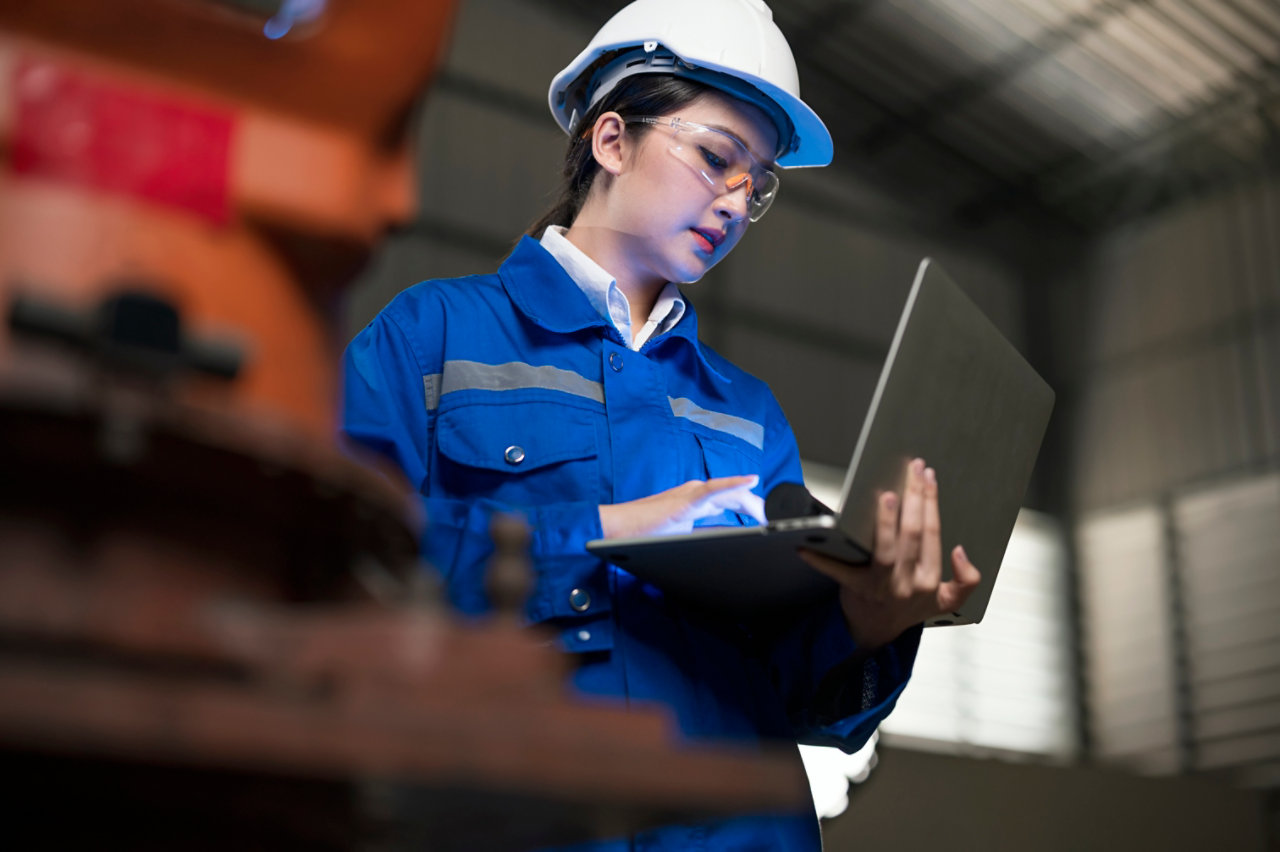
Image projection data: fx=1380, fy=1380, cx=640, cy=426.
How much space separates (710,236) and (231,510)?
4.52 feet

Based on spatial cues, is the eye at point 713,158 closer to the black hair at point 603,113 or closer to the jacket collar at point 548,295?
the black hair at point 603,113

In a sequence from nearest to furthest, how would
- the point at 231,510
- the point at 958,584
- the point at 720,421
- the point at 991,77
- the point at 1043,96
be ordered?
the point at 231,510
the point at 958,584
the point at 720,421
the point at 991,77
the point at 1043,96

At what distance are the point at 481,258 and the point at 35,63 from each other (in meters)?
7.69

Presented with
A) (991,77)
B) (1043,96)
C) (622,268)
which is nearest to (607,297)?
(622,268)

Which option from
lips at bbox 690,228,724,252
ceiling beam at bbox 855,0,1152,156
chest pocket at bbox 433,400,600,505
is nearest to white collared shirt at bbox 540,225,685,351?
lips at bbox 690,228,724,252

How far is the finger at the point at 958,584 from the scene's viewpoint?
1.74 m

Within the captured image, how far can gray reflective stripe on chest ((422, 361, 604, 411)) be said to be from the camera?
1.80 m

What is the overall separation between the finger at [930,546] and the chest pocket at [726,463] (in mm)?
343

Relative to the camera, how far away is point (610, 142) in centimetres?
216

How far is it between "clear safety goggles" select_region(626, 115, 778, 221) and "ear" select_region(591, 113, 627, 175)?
0.18ft

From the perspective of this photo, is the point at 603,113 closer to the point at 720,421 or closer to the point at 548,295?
the point at 548,295

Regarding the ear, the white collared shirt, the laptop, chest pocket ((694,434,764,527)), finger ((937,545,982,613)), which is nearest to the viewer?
the laptop

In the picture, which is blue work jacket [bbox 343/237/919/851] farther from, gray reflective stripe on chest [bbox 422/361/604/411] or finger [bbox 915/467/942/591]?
finger [bbox 915/467/942/591]

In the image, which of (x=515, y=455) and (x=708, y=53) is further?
(x=708, y=53)
